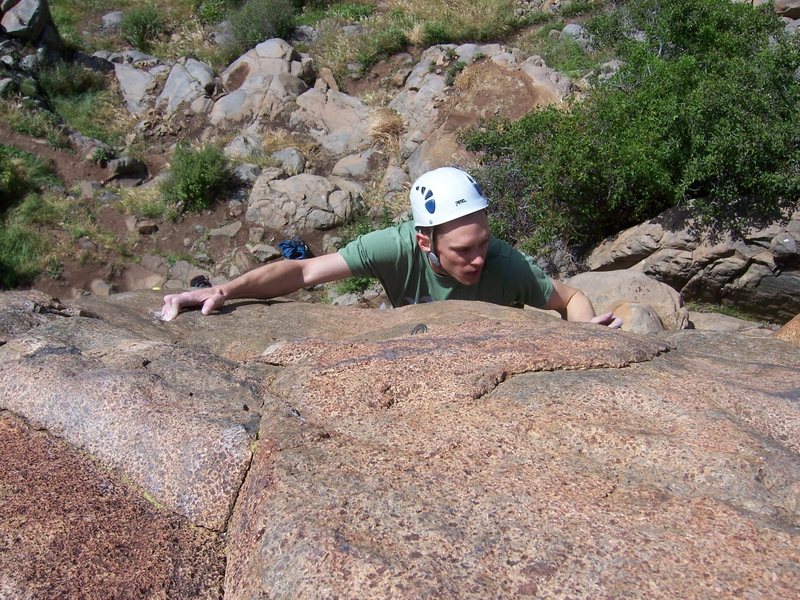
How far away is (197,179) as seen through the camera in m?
11.2

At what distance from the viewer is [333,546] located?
1.47m

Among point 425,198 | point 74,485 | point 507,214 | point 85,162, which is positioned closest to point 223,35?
point 85,162

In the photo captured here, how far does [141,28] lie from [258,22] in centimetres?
257

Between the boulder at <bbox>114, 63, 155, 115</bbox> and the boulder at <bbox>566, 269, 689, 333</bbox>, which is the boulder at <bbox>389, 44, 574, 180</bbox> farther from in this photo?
the boulder at <bbox>114, 63, 155, 115</bbox>

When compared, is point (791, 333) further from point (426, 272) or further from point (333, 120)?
point (333, 120)

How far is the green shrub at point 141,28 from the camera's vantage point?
588 inches

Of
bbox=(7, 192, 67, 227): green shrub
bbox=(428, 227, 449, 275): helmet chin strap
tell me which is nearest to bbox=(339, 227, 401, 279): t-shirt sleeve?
bbox=(428, 227, 449, 275): helmet chin strap

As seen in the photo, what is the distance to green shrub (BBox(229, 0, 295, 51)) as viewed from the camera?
14406 mm

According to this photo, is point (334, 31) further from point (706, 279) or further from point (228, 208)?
point (706, 279)

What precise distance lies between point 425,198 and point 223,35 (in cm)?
1362

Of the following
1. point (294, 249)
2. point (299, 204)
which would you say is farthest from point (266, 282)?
point (299, 204)

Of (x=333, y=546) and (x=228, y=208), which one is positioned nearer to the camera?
(x=333, y=546)

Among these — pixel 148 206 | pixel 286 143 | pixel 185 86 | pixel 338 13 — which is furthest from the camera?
pixel 338 13

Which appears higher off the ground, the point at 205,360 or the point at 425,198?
the point at 425,198
